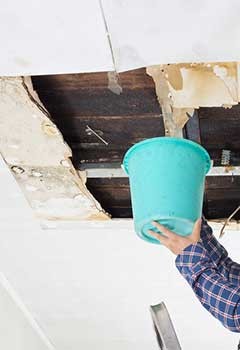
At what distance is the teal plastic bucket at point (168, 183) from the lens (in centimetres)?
162

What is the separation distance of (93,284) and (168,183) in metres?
1.37

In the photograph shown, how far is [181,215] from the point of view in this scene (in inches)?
63.7

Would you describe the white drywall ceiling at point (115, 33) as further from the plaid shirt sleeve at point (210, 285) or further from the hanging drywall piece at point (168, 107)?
the plaid shirt sleeve at point (210, 285)

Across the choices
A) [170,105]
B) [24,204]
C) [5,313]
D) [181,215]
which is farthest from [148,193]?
[5,313]

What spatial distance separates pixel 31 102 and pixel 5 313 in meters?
1.57

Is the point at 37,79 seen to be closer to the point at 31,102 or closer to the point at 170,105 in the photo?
the point at 31,102

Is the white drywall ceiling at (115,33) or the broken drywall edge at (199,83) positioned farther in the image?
the broken drywall edge at (199,83)

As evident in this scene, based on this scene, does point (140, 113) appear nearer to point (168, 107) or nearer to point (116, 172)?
point (168, 107)

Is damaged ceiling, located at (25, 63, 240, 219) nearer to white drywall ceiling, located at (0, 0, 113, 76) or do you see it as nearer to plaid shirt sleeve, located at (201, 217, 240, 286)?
white drywall ceiling, located at (0, 0, 113, 76)

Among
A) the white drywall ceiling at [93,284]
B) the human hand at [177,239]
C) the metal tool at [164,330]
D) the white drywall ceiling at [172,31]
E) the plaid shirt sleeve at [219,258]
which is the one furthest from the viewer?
the white drywall ceiling at [93,284]

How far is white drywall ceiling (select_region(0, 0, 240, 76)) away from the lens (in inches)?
52.3

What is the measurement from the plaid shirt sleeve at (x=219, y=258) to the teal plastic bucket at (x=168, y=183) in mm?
200

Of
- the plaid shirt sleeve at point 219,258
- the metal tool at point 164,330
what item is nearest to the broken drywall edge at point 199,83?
the plaid shirt sleeve at point 219,258

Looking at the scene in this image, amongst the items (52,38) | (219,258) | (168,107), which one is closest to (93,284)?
(219,258)
